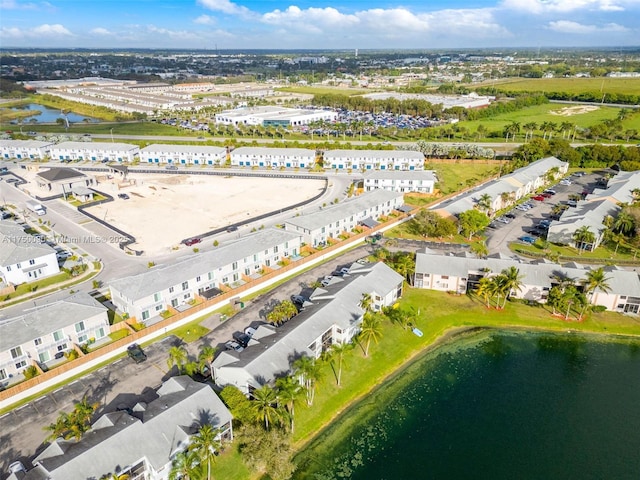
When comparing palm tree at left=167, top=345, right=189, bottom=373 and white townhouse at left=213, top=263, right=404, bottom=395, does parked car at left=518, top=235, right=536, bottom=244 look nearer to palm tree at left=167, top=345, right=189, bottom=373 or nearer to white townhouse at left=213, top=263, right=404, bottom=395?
white townhouse at left=213, top=263, right=404, bottom=395

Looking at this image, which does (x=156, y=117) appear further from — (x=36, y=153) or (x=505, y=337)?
(x=505, y=337)

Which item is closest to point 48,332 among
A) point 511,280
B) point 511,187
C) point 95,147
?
point 511,280

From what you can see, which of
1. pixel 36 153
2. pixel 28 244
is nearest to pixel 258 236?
pixel 28 244

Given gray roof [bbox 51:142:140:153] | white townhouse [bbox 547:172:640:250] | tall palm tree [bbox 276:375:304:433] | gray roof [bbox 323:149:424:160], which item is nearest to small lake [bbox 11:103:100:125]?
gray roof [bbox 51:142:140:153]

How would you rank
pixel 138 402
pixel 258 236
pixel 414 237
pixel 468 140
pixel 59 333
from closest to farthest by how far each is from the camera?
pixel 138 402, pixel 59 333, pixel 258 236, pixel 414 237, pixel 468 140

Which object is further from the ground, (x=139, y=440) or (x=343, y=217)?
(x=343, y=217)

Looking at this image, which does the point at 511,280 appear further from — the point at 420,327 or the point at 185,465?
the point at 185,465
